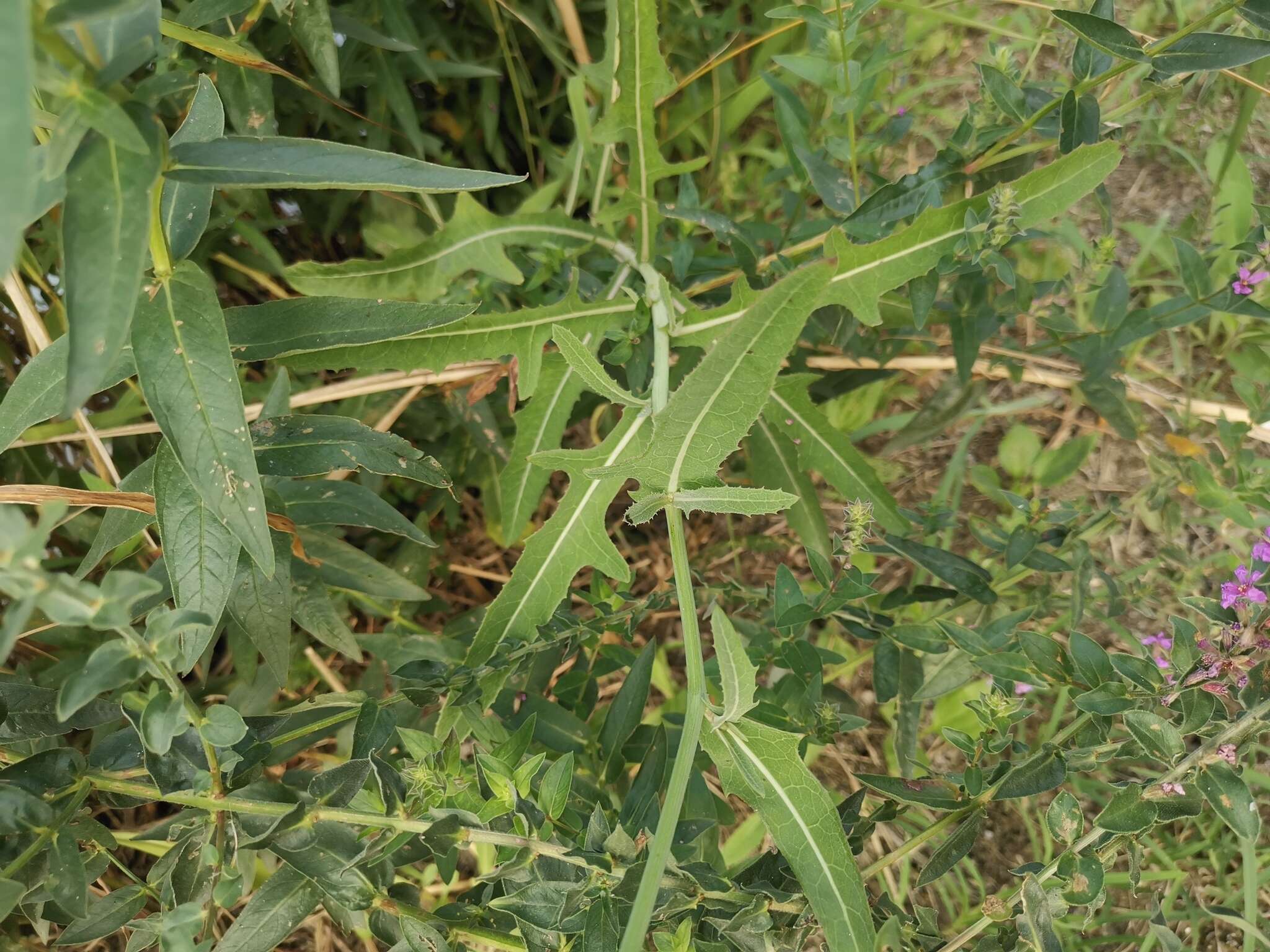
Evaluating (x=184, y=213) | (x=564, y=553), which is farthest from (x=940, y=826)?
(x=184, y=213)

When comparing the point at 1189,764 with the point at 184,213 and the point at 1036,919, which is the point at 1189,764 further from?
the point at 184,213

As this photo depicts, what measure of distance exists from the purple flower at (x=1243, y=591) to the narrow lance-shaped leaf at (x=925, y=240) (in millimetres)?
577

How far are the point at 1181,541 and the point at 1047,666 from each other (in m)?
1.38

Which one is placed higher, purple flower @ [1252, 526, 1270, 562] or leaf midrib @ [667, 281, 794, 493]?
leaf midrib @ [667, 281, 794, 493]

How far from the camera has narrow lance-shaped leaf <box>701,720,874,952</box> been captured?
97cm

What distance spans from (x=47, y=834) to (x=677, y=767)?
72 cm

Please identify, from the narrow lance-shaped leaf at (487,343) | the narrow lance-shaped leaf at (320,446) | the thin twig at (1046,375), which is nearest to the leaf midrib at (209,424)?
the narrow lance-shaped leaf at (320,446)

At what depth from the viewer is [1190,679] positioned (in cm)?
107

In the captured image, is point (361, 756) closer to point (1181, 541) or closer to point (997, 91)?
point (997, 91)

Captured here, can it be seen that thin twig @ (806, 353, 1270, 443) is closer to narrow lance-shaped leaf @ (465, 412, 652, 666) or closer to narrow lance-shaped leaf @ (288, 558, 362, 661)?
narrow lance-shaped leaf @ (465, 412, 652, 666)

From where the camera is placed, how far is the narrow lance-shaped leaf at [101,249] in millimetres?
705

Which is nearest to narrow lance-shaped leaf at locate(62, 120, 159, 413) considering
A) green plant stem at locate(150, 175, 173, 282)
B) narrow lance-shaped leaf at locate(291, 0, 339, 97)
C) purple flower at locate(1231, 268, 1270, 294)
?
green plant stem at locate(150, 175, 173, 282)

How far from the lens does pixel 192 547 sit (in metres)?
1.02

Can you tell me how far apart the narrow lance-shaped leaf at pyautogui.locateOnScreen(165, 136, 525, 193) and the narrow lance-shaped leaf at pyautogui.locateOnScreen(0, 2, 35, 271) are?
0.32 meters
